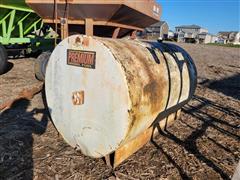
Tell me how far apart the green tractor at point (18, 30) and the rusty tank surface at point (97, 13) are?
2287 millimetres

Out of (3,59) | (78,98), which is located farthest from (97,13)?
(3,59)

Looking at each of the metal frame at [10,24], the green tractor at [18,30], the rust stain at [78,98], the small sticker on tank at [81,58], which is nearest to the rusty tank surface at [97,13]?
the small sticker on tank at [81,58]

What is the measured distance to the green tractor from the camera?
7232 millimetres

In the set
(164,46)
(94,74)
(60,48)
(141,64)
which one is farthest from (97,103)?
(164,46)

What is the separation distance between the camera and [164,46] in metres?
3.93

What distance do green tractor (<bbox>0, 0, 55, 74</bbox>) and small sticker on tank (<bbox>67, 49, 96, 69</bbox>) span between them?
4.93 meters

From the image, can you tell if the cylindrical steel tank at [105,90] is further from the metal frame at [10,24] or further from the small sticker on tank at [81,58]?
the metal frame at [10,24]

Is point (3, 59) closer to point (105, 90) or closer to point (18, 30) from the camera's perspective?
point (18, 30)

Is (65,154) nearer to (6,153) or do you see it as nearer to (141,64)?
(6,153)

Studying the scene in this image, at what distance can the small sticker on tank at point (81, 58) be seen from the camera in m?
2.79

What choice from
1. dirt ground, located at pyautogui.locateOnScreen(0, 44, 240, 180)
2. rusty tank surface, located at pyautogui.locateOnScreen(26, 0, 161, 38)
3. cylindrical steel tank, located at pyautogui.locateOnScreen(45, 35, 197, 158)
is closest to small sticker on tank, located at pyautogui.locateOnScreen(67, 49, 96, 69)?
cylindrical steel tank, located at pyautogui.locateOnScreen(45, 35, 197, 158)

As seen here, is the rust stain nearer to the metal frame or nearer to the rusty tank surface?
the rusty tank surface

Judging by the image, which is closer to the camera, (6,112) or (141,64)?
(141,64)

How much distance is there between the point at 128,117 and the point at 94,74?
2.10 feet
